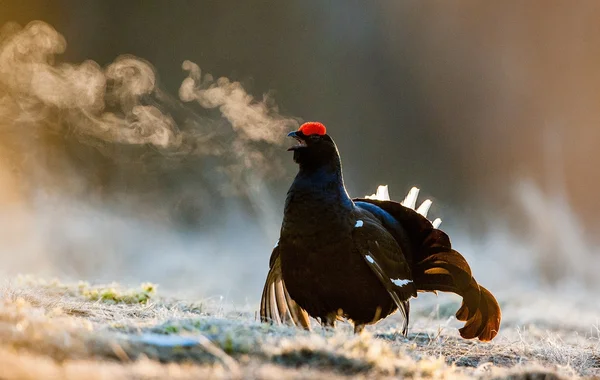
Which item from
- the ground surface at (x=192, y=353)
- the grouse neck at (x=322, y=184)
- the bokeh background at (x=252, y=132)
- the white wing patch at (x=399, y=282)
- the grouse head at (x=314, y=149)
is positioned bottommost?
the ground surface at (x=192, y=353)

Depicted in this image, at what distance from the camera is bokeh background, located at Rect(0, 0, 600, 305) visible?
35.7ft

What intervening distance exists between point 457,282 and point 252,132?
6255mm

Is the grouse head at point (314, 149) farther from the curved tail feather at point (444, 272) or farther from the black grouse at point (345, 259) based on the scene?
the curved tail feather at point (444, 272)

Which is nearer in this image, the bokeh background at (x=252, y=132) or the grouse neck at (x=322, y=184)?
the grouse neck at (x=322, y=184)

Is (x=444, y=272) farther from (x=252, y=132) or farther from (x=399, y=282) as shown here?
(x=252, y=132)

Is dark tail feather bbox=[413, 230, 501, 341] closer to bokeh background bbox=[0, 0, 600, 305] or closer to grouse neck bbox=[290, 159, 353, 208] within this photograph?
grouse neck bbox=[290, 159, 353, 208]

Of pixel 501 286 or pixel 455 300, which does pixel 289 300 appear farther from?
pixel 501 286

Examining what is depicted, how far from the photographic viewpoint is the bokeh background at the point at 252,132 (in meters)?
10.9

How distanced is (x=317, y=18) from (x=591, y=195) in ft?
25.3

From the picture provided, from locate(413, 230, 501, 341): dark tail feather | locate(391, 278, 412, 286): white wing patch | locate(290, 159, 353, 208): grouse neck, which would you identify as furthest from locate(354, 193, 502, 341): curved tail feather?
locate(290, 159, 353, 208): grouse neck

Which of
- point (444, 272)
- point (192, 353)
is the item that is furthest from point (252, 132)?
point (192, 353)

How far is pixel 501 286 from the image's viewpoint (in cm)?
981

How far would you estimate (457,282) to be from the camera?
470 cm

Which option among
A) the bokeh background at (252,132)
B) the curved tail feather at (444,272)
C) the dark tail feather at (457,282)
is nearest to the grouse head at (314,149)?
the curved tail feather at (444,272)
